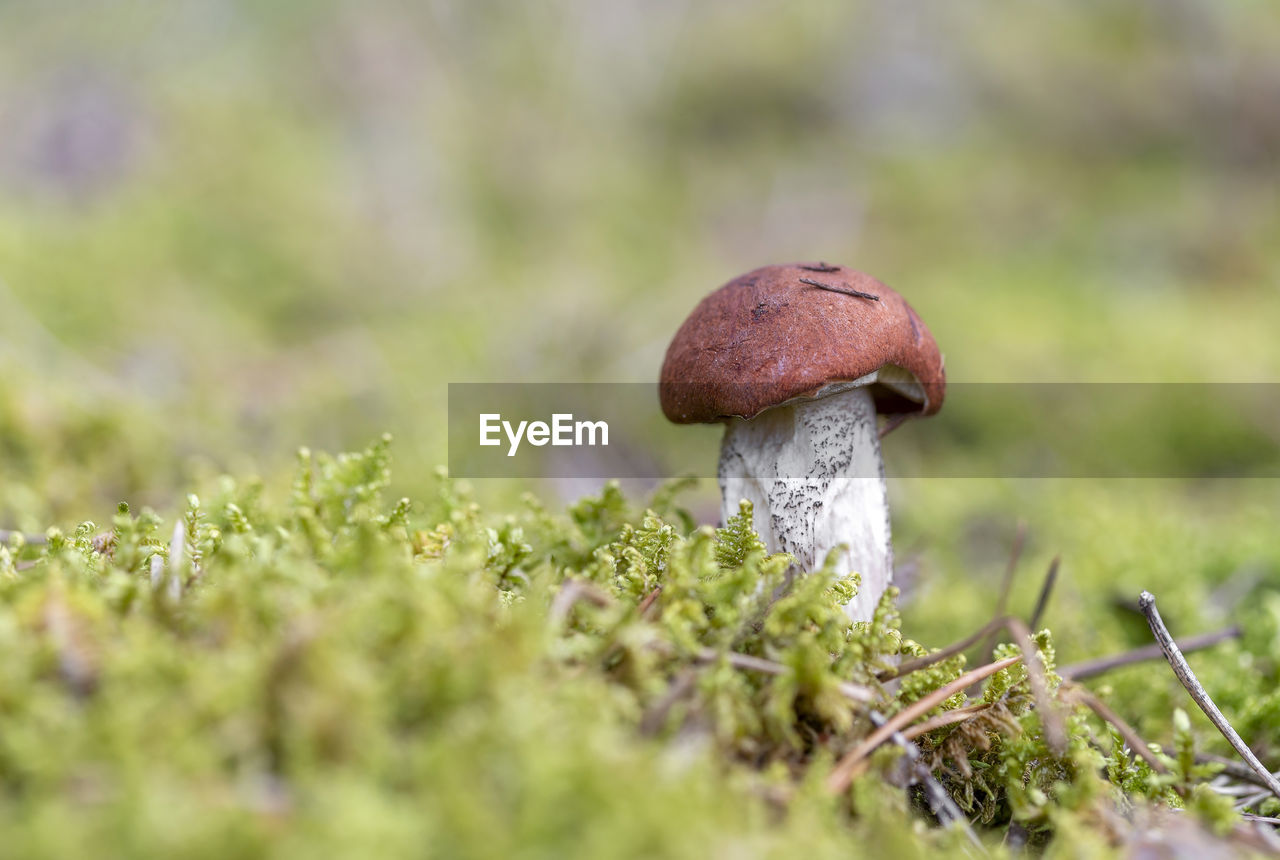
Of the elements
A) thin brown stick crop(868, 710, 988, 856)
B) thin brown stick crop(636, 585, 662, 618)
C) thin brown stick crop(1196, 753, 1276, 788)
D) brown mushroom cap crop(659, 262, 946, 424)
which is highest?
brown mushroom cap crop(659, 262, 946, 424)

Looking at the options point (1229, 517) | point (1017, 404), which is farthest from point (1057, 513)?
point (1017, 404)

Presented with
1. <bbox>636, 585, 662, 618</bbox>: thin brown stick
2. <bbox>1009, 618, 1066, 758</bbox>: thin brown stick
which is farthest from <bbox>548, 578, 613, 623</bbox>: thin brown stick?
<bbox>1009, 618, 1066, 758</bbox>: thin brown stick

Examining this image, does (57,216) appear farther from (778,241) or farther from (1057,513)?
(1057,513)

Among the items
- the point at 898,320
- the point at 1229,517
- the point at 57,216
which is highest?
the point at 57,216

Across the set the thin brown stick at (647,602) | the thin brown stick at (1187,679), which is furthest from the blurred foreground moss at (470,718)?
the thin brown stick at (1187,679)

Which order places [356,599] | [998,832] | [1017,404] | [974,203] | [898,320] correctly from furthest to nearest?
[974,203], [1017,404], [898,320], [998,832], [356,599]

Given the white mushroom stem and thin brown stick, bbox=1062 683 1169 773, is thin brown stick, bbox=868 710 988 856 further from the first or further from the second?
the white mushroom stem

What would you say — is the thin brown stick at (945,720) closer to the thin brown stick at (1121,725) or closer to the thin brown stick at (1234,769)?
the thin brown stick at (1121,725)
